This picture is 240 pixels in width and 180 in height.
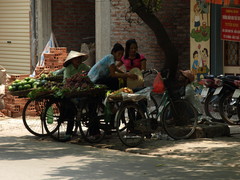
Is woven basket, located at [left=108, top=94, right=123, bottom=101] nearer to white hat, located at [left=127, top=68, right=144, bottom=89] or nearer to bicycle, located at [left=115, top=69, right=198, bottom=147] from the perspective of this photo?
bicycle, located at [left=115, top=69, right=198, bottom=147]

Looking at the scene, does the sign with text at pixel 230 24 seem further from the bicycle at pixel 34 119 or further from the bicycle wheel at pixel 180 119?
the bicycle at pixel 34 119

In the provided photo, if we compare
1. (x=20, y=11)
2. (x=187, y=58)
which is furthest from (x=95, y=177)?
(x=20, y=11)

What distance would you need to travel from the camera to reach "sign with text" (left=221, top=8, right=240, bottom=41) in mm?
16781

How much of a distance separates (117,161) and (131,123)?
5.98 feet

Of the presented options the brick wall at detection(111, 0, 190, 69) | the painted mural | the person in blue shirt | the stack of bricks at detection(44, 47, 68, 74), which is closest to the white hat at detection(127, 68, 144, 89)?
the person in blue shirt

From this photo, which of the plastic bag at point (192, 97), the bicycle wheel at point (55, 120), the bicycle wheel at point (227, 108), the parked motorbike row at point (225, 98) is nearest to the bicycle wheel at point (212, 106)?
the parked motorbike row at point (225, 98)

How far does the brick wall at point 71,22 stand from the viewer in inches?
832

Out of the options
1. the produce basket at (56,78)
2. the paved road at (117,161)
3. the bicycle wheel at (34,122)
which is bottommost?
the paved road at (117,161)

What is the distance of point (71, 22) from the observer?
70.0ft

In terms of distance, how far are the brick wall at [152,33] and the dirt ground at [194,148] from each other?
5.48m

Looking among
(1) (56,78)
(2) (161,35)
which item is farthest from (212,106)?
(1) (56,78)

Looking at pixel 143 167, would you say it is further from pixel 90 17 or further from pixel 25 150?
pixel 90 17

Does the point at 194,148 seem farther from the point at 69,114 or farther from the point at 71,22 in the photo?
the point at 71,22

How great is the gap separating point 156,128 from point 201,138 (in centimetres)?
84
